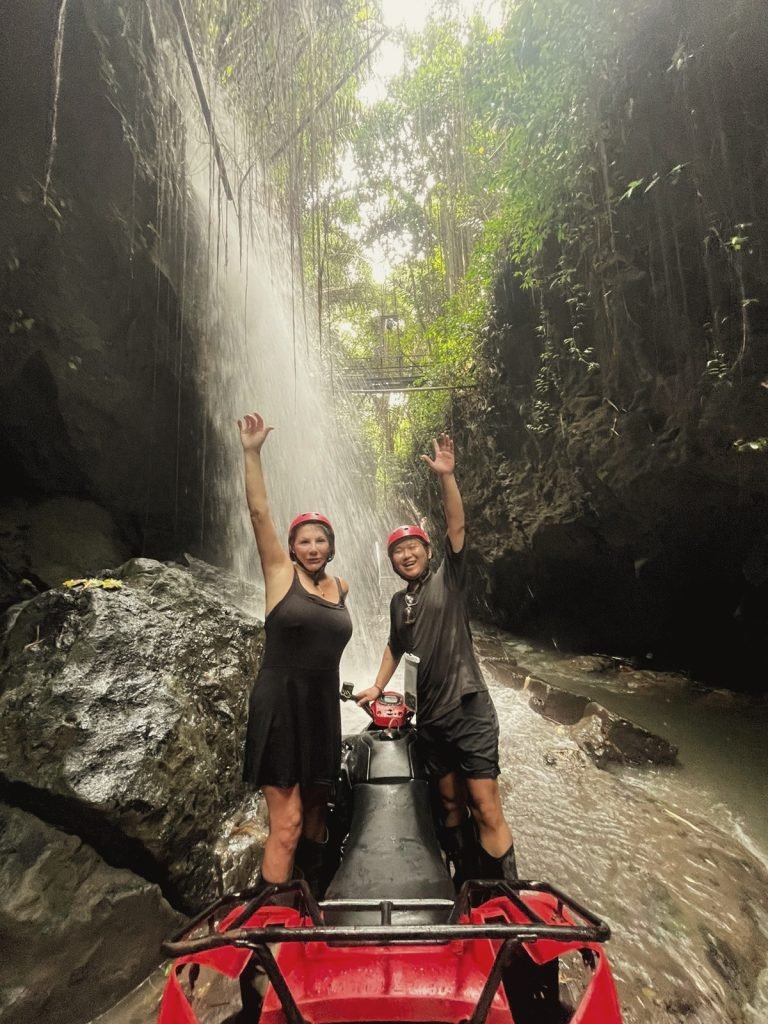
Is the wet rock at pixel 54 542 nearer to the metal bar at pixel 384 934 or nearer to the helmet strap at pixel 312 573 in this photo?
the helmet strap at pixel 312 573

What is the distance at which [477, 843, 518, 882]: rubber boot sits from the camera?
94.3 inches

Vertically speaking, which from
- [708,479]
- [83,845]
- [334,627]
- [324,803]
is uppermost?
[708,479]

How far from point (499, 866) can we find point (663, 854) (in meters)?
1.74

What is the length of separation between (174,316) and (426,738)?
7588 mm

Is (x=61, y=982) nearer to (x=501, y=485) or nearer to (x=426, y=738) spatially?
(x=426, y=738)

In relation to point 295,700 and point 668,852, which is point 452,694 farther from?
point 668,852

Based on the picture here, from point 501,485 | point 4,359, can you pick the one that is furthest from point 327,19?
point 501,485

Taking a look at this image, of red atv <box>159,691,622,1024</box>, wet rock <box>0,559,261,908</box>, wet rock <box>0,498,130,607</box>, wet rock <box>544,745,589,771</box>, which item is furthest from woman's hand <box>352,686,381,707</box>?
wet rock <box>0,498,130,607</box>

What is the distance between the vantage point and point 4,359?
5625mm

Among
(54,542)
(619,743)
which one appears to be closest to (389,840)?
(619,743)

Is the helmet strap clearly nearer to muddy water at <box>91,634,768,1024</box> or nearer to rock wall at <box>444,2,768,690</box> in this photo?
muddy water at <box>91,634,768,1024</box>

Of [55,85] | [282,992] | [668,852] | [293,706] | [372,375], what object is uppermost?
[372,375]

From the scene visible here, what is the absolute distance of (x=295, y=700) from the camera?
2268 mm

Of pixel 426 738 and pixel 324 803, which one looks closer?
pixel 324 803
